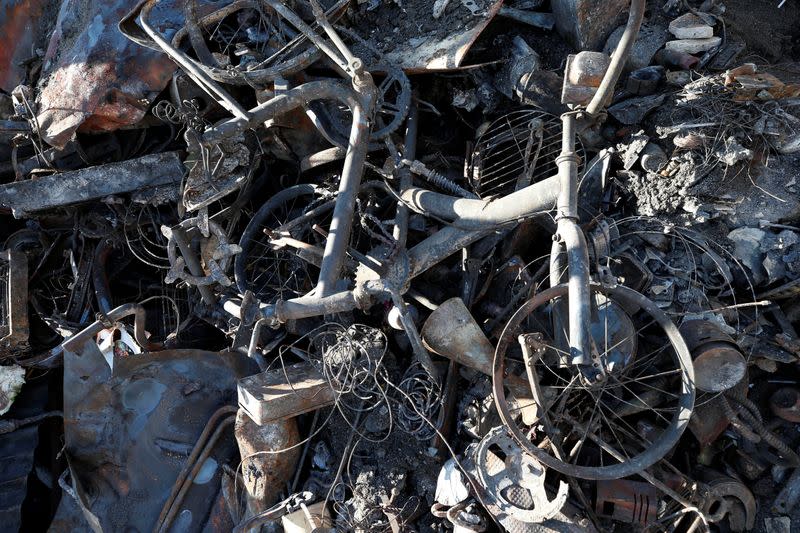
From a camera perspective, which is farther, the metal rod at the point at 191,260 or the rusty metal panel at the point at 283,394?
the metal rod at the point at 191,260

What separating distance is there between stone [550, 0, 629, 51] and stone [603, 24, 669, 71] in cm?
7

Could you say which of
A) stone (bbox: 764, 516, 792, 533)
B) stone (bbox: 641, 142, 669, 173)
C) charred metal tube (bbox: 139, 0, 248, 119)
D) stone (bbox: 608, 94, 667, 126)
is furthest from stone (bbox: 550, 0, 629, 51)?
stone (bbox: 764, 516, 792, 533)

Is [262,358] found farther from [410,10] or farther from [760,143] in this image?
[760,143]

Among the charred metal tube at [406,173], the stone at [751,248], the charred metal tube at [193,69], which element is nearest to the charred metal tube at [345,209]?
the charred metal tube at [406,173]

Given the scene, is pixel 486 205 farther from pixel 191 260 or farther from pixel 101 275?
pixel 101 275

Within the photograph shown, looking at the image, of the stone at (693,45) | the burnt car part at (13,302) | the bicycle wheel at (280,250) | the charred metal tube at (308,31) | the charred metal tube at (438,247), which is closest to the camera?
the charred metal tube at (438,247)

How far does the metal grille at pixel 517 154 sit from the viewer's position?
4332 mm

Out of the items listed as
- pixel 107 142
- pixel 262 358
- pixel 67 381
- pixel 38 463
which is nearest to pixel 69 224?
pixel 107 142

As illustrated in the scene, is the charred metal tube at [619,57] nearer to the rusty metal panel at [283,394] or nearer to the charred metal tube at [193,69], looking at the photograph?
the charred metal tube at [193,69]

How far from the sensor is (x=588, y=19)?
14.4 ft

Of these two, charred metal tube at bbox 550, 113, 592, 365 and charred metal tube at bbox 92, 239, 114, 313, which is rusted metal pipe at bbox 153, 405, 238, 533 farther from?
charred metal tube at bbox 550, 113, 592, 365

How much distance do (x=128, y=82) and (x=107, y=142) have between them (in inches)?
24.8

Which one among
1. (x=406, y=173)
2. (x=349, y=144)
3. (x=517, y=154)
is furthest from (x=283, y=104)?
(x=517, y=154)

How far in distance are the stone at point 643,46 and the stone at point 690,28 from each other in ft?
0.27
